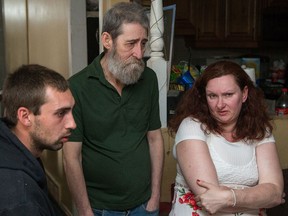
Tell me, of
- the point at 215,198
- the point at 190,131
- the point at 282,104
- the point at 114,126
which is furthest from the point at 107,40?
the point at 282,104

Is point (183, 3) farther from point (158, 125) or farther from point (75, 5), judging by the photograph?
point (158, 125)

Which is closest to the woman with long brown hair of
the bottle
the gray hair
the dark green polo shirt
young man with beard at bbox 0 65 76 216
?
the dark green polo shirt

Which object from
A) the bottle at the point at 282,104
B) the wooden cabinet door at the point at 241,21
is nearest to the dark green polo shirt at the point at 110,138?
the bottle at the point at 282,104

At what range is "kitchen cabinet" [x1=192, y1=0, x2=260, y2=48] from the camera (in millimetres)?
3734

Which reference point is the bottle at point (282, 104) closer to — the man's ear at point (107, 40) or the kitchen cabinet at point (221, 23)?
the kitchen cabinet at point (221, 23)

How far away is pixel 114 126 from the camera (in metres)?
1.56

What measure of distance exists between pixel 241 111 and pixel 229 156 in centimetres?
23

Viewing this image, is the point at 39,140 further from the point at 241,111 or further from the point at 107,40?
the point at 241,111

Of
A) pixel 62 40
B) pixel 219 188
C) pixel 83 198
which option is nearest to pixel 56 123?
pixel 83 198

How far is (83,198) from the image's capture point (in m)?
1.52

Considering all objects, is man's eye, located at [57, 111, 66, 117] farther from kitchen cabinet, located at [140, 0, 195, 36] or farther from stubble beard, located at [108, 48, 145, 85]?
kitchen cabinet, located at [140, 0, 195, 36]

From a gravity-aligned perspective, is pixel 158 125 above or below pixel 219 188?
above

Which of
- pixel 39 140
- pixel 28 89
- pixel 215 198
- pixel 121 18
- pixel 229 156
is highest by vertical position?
pixel 121 18

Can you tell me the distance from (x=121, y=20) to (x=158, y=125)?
495 millimetres
